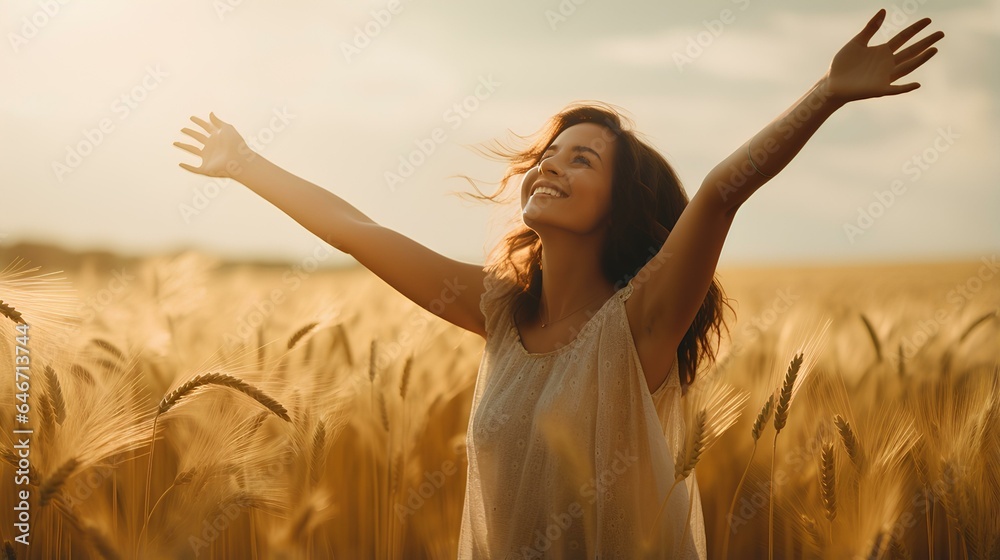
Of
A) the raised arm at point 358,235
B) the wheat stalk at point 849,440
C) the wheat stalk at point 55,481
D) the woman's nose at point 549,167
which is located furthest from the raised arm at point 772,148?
the wheat stalk at point 55,481

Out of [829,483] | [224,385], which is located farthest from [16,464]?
[829,483]

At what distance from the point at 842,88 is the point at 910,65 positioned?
4.6 inches

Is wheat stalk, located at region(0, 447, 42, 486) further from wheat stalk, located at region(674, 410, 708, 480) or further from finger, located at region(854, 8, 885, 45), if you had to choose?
finger, located at region(854, 8, 885, 45)

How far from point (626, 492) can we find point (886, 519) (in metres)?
0.59

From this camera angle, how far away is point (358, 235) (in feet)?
6.95

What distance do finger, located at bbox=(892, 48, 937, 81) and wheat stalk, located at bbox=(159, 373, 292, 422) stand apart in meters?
1.35

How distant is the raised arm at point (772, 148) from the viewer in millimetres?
1405

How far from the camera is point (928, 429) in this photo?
212 cm

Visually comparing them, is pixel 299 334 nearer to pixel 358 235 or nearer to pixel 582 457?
pixel 358 235

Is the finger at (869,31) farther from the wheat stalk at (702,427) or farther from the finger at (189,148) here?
the finger at (189,148)

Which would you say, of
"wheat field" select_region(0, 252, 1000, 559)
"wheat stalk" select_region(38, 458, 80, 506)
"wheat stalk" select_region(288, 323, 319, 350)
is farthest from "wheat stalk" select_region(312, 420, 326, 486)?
"wheat stalk" select_region(38, 458, 80, 506)

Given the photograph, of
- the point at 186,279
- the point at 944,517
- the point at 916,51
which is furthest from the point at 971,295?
the point at 186,279

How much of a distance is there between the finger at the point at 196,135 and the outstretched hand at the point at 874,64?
152 cm

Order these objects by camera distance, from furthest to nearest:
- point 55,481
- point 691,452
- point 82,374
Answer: point 82,374
point 55,481
point 691,452
